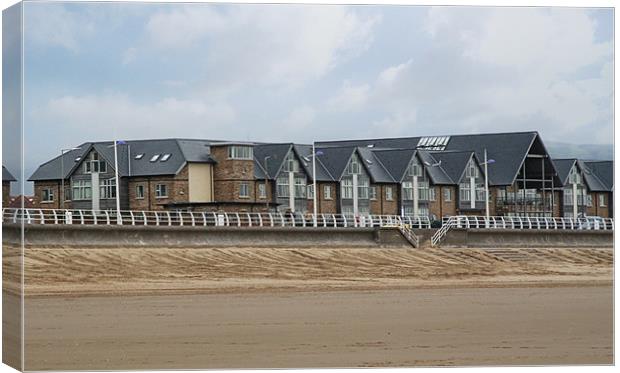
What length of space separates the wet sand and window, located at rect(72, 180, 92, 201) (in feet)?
16.1

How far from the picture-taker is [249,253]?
38.8m

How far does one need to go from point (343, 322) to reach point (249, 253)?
15.2 metres

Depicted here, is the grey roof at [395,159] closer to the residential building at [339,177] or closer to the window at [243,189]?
the residential building at [339,177]

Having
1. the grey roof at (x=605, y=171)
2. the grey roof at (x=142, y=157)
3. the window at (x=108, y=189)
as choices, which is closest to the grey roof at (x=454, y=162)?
the grey roof at (x=142, y=157)

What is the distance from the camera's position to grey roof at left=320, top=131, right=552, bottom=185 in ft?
89.5

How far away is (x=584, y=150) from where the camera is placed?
75.2 feet

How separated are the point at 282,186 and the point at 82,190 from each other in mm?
7498

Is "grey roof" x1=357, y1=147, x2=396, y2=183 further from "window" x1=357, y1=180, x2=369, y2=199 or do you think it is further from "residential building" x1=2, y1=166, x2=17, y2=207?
"residential building" x1=2, y1=166, x2=17, y2=207

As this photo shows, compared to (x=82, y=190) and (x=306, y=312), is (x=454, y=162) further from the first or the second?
(x=306, y=312)

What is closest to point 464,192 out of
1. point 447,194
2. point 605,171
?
point 447,194

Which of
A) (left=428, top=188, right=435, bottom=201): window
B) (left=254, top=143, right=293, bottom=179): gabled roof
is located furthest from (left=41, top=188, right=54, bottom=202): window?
(left=428, top=188, right=435, bottom=201): window

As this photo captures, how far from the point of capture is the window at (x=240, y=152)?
30.6 metres

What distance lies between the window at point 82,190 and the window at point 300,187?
24.1ft

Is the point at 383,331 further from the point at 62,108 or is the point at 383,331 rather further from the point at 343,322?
the point at 62,108
